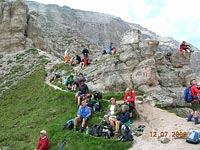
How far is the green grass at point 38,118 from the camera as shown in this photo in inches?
803

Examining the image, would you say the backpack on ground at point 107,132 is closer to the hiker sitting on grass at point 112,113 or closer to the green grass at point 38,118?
the green grass at point 38,118

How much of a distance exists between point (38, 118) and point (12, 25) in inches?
1169

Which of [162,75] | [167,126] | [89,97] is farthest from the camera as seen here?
[162,75]

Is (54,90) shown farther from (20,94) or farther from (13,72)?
(13,72)

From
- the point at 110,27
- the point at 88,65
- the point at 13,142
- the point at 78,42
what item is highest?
the point at 110,27

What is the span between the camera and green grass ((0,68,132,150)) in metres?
20.4

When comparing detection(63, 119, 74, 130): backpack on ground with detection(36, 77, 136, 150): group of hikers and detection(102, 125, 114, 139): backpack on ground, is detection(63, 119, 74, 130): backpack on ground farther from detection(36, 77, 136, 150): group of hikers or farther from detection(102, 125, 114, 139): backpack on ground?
detection(102, 125, 114, 139): backpack on ground

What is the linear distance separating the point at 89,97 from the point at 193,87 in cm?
829

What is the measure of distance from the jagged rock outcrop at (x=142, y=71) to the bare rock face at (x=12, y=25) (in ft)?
62.4

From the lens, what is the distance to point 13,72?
43.3 m

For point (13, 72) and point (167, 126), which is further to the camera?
point (13, 72)

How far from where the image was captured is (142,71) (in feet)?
105

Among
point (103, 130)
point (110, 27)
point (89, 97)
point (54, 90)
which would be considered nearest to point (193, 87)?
point (103, 130)
